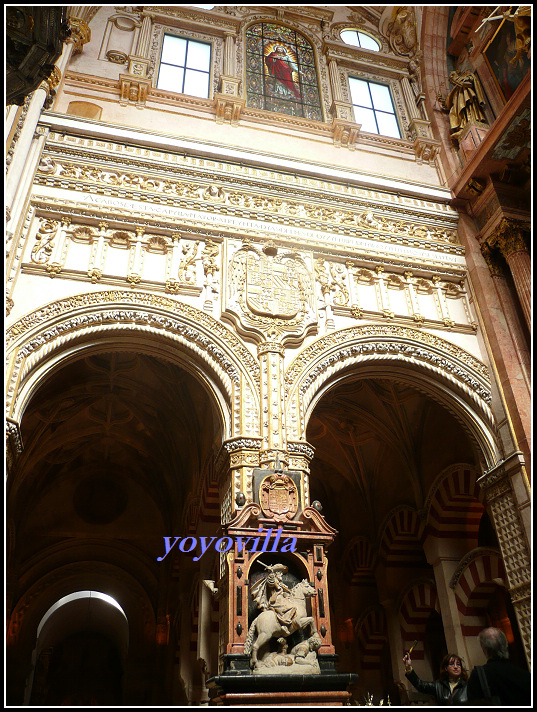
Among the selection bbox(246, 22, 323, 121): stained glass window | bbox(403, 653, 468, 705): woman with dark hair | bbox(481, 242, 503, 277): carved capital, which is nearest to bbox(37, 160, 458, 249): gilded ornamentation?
bbox(481, 242, 503, 277): carved capital

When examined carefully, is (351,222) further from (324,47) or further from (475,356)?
(324,47)

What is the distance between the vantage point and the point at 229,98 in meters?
12.4

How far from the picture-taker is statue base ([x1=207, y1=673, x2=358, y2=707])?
6.60 m

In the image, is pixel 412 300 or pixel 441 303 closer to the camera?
pixel 412 300

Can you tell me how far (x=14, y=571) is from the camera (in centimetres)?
1579

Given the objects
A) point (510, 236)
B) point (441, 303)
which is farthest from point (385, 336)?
point (510, 236)

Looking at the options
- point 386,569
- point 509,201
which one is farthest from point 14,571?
point 509,201

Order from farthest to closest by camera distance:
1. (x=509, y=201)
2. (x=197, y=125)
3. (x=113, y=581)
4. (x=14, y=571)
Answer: (x=113, y=581)
(x=14, y=571)
(x=197, y=125)
(x=509, y=201)

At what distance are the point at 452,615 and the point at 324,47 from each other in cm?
1318

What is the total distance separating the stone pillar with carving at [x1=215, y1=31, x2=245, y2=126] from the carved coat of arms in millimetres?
7868

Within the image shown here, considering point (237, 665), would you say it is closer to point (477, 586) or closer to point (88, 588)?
point (477, 586)

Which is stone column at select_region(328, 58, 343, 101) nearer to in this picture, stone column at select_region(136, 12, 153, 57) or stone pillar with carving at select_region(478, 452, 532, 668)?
stone column at select_region(136, 12, 153, 57)

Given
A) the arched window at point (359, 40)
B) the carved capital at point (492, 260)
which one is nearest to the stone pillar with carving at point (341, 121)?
the arched window at point (359, 40)

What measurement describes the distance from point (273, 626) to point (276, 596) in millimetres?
384
